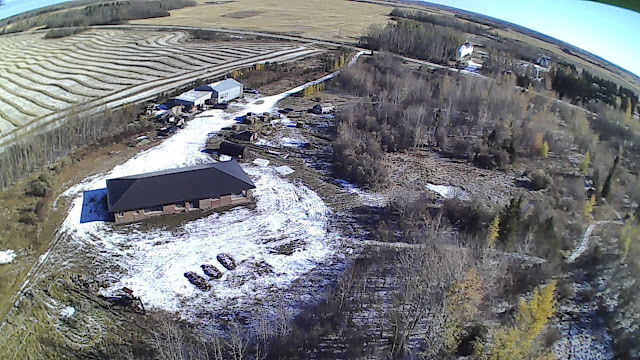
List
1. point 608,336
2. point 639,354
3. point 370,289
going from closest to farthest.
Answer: point 639,354, point 608,336, point 370,289

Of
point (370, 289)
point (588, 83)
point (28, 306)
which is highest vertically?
point (588, 83)

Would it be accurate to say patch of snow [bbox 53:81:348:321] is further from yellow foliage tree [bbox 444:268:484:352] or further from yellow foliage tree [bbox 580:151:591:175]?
yellow foliage tree [bbox 580:151:591:175]

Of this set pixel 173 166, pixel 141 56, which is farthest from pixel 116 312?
pixel 141 56

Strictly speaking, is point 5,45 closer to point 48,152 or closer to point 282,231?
point 48,152

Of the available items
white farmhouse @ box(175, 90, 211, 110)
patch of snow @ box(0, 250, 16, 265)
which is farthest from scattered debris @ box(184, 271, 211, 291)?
white farmhouse @ box(175, 90, 211, 110)

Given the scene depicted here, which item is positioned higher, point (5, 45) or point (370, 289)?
point (5, 45)

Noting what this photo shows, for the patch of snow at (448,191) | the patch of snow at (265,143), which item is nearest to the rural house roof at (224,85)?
the patch of snow at (265,143)

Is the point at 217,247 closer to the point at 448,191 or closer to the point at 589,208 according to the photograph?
the point at 448,191
